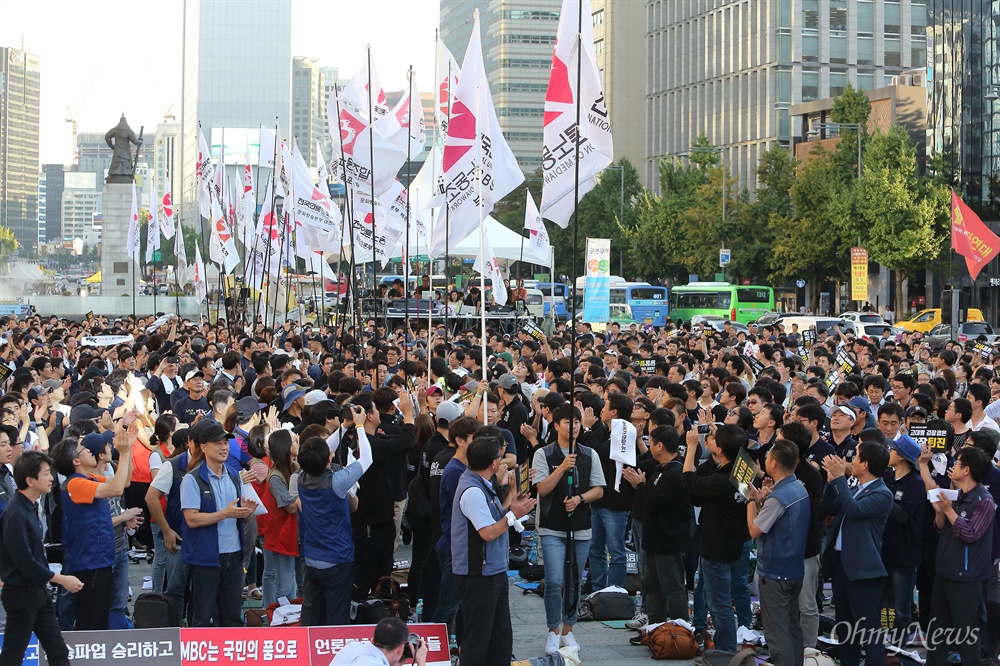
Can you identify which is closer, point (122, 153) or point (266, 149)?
point (266, 149)

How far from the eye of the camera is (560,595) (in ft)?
30.4

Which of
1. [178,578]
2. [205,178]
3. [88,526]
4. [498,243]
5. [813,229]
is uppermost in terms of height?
[813,229]

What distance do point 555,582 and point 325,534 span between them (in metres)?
1.85

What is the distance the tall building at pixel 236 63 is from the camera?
542 feet

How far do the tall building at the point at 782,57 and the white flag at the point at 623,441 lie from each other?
240 feet

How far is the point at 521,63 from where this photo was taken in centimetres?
13475

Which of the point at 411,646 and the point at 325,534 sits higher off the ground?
the point at 325,534

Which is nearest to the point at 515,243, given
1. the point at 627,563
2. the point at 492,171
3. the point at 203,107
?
the point at 492,171

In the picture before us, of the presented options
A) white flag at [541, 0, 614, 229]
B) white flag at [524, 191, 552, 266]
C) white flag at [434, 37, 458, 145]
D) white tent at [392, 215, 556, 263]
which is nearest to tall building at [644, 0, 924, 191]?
white tent at [392, 215, 556, 263]

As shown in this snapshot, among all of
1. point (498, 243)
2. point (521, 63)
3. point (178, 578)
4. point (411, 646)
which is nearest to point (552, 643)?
point (411, 646)

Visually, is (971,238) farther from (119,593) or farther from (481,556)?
(119,593)

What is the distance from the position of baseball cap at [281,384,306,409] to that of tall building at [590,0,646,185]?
102187 mm

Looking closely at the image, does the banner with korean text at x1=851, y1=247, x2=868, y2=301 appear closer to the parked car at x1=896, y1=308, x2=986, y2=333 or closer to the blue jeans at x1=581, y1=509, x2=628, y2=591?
the parked car at x1=896, y1=308, x2=986, y2=333

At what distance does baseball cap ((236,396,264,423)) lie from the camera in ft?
38.5
